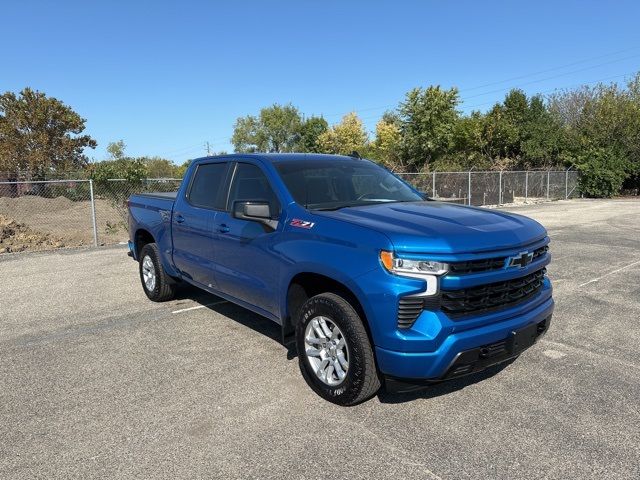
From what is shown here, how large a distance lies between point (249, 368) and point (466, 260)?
219 centimetres

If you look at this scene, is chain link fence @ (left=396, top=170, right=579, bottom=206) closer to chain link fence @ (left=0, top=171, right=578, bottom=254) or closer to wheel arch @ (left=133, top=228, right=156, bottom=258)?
chain link fence @ (left=0, top=171, right=578, bottom=254)

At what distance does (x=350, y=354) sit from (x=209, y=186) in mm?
2712

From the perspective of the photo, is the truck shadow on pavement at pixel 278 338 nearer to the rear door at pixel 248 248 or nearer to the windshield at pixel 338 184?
the rear door at pixel 248 248

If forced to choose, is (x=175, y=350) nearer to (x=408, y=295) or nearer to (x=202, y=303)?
(x=202, y=303)

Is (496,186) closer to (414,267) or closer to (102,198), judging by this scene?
(102,198)

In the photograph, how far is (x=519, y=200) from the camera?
87.3 ft

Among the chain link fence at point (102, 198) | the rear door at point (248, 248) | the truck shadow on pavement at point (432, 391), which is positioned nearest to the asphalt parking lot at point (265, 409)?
the truck shadow on pavement at point (432, 391)

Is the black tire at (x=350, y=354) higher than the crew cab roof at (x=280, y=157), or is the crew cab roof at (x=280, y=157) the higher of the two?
the crew cab roof at (x=280, y=157)

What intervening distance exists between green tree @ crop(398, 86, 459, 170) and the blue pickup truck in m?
30.9

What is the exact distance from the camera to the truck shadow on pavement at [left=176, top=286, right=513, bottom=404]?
3.80 metres

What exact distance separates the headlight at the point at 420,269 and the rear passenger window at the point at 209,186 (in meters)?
2.33

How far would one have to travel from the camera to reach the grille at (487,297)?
3.15 m

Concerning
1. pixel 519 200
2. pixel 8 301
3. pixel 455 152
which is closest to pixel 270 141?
pixel 455 152

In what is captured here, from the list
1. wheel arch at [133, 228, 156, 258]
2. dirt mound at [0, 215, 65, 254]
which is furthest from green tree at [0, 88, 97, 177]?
wheel arch at [133, 228, 156, 258]
